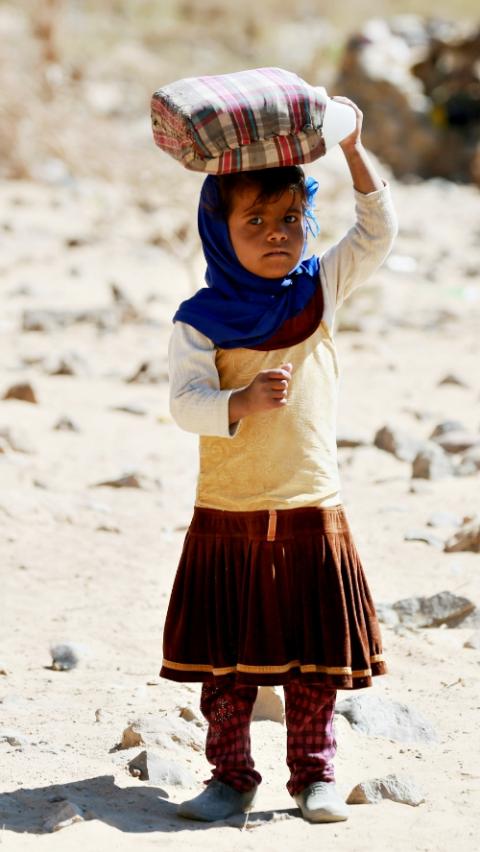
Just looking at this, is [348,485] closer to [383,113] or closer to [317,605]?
[317,605]

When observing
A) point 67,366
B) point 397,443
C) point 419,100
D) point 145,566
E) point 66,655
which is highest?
point 419,100

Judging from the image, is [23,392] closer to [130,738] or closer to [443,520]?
[443,520]

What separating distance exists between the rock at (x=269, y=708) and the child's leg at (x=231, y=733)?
57 centimetres

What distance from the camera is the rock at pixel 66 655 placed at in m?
3.95

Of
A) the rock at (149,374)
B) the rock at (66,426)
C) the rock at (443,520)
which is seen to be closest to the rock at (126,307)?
the rock at (149,374)

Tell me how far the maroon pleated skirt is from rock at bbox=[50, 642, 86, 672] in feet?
3.44

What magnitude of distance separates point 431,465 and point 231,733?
10.0 feet

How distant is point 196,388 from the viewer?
2.83 meters

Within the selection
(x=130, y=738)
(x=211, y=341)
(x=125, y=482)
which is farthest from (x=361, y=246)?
(x=125, y=482)

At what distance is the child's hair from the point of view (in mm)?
2834

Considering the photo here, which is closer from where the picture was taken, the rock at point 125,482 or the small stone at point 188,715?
the small stone at point 188,715

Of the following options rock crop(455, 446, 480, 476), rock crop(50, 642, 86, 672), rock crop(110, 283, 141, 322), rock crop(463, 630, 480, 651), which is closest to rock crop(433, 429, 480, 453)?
rock crop(455, 446, 480, 476)

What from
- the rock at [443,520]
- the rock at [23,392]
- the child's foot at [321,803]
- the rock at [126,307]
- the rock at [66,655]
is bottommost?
the child's foot at [321,803]

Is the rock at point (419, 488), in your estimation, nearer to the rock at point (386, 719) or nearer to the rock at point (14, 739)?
the rock at point (386, 719)
